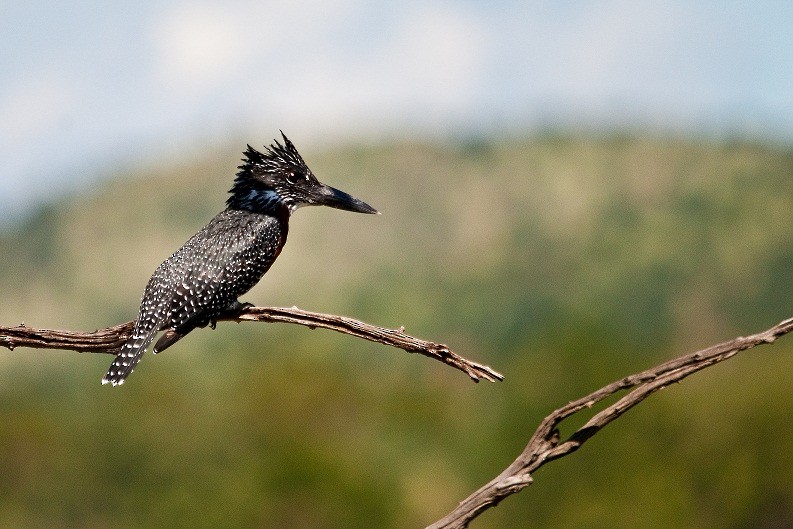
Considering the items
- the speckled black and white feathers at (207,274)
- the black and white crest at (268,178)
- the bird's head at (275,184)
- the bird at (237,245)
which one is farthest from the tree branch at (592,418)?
the black and white crest at (268,178)

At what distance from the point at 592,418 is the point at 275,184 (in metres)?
5.53

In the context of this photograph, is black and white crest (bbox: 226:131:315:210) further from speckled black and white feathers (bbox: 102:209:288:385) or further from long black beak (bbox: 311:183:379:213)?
long black beak (bbox: 311:183:379:213)

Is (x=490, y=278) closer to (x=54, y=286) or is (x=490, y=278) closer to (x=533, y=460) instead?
(x=54, y=286)

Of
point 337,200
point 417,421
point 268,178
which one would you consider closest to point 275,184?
point 268,178

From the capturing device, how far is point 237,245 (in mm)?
7879

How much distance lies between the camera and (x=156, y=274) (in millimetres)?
6766

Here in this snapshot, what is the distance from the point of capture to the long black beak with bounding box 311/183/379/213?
629cm

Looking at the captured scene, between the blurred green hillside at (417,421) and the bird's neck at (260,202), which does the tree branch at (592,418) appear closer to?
the bird's neck at (260,202)

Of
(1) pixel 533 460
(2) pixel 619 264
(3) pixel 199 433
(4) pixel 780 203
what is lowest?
(1) pixel 533 460

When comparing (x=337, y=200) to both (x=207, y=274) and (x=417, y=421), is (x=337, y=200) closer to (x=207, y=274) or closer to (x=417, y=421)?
(x=207, y=274)

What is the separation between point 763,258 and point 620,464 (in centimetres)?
11631

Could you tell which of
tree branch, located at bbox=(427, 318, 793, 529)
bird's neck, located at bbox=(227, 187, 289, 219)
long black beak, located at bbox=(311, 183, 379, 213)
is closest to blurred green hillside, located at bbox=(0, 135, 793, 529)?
bird's neck, located at bbox=(227, 187, 289, 219)

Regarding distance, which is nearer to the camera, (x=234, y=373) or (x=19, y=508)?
(x=19, y=508)

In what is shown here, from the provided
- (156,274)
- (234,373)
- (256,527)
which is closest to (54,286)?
(234,373)
